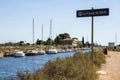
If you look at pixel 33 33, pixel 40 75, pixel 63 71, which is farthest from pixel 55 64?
pixel 33 33

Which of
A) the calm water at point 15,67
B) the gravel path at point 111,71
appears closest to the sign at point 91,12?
the gravel path at point 111,71

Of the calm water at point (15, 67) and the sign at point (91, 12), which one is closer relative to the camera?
the sign at point (91, 12)

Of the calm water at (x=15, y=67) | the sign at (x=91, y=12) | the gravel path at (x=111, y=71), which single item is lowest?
the calm water at (x=15, y=67)

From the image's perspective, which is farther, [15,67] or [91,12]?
[15,67]

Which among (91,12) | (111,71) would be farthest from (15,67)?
(91,12)

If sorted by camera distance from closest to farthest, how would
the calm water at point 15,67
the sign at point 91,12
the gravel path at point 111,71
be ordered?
the sign at point 91,12, the gravel path at point 111,71, the calm water at point 15,67

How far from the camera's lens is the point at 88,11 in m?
22.7

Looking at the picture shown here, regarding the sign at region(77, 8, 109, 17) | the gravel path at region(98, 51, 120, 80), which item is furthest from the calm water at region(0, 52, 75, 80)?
the sign at region(77, 8, 109, 17)

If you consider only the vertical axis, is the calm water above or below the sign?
below

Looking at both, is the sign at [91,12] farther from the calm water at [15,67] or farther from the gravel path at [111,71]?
the calm water at [15,67]

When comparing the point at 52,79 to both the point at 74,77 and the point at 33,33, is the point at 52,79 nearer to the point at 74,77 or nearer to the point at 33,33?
the point at 74,77

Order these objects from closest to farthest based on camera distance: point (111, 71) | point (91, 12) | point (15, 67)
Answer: point (91, 12), point (111, 71), point (15, 67)

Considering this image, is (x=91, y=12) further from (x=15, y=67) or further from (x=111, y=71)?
(x=15, y=67)

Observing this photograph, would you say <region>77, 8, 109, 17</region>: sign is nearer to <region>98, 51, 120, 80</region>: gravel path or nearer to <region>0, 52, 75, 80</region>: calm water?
<region>98, 51, 120, 80</region>: gravel path
